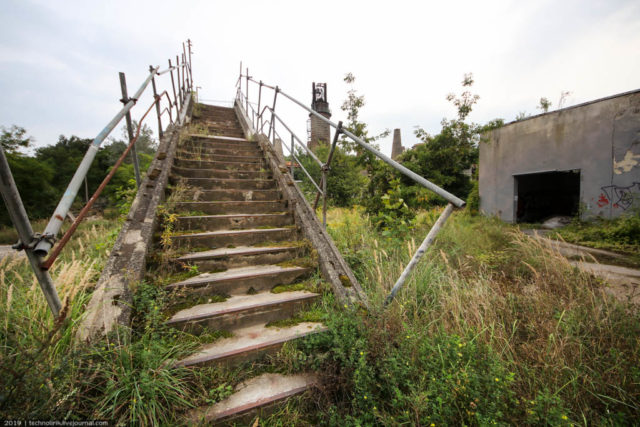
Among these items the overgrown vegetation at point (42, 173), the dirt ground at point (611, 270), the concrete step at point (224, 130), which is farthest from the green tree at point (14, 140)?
the dirt ground at point (611, 270)

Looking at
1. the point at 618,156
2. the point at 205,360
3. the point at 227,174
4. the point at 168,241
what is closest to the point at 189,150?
the point at 227,174

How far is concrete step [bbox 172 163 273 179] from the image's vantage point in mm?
3857

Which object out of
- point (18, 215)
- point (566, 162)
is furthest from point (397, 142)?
point (18, 215)

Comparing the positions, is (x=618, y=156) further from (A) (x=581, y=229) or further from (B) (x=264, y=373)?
(B) (x=264, y=373)

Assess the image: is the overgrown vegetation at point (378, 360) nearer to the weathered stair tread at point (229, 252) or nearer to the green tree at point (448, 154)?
the weathered stair tread at point (229, 252)

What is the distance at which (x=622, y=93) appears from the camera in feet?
19.5

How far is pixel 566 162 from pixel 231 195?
922cm

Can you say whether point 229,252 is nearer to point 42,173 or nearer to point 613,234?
point 613,234

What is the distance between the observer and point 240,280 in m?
2.30

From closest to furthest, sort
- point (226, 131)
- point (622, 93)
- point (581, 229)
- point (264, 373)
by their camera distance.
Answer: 1. point (264, 373)
2. point (622, 93)
3. point (581, 229)
4. point (226, 131)

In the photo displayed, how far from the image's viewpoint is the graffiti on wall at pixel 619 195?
5.80 meters

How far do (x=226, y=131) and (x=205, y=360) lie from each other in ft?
21.3

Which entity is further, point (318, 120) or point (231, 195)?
point (318, 120)

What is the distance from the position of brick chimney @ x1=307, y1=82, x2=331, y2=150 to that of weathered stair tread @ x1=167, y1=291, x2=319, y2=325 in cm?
1941
